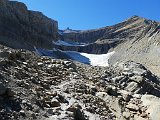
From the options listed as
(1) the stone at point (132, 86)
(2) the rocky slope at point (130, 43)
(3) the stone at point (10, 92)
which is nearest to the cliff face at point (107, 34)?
(2) the rocky slope at point (130, 43)

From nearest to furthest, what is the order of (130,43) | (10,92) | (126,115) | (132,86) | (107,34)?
(10,92) < (126,115) < (132,86) < (130,43) < (107,34)

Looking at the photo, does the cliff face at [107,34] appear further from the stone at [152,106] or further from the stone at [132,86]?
the stone at [152,106]

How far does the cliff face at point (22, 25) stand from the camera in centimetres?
7638

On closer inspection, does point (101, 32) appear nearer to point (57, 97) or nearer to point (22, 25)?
point (22, 25)

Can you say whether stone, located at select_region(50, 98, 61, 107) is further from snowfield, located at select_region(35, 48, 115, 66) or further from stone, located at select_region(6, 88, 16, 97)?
snowfield, located at select_region(35, 48, 115, 66)

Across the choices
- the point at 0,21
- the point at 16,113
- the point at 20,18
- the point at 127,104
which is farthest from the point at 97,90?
the point at 20,18

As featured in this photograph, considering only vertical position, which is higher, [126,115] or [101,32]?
[101,32]

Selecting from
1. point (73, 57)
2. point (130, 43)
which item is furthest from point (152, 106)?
point (130, 43)

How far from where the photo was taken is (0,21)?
76938mm

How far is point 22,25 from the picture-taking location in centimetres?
8981

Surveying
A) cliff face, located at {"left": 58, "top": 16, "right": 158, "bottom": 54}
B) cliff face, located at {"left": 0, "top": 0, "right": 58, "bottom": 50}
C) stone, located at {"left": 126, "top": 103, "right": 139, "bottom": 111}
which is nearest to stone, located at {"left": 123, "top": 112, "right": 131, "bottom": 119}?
stone, located at {"left": 126, "top": 103, "right": 139, "bottom": 111}

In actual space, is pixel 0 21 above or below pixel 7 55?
above

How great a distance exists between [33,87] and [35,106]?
1.79 metres

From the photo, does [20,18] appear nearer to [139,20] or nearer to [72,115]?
[72,115]
